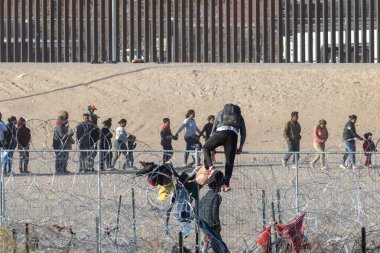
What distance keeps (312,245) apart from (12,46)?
2533 centimetres

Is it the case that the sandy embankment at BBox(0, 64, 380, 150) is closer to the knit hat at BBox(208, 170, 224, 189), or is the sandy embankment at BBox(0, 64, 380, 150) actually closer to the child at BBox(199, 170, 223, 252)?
the knit hat at BBox(208, 170, 224, 189)

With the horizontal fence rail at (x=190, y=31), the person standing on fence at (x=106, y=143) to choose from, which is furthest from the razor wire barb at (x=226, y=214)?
the horizontal fence rail at (x=190, y=31)

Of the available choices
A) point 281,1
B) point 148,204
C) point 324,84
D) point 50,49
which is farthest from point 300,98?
point 148,204

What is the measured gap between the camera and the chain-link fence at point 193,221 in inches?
506

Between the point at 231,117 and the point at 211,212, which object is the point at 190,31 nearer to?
the point at 231,117

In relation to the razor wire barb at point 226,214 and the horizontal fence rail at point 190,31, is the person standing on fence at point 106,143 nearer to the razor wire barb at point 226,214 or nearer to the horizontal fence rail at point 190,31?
the razor wire barb at point 226,214

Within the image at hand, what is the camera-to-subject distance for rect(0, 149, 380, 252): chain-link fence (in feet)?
42.2

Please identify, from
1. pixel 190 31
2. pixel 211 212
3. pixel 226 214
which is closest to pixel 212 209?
pixel 211 212

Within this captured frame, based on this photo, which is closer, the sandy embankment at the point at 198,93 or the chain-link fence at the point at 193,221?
the chain-link fence at the point at 193,221

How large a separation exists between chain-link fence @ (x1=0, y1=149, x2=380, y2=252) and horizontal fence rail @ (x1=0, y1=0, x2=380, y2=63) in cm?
2025

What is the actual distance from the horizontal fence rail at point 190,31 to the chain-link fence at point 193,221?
66.4 feet

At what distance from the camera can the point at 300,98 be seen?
32.7m

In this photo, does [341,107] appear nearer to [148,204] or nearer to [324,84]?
[324,84]

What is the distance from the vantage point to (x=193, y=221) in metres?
12.9
